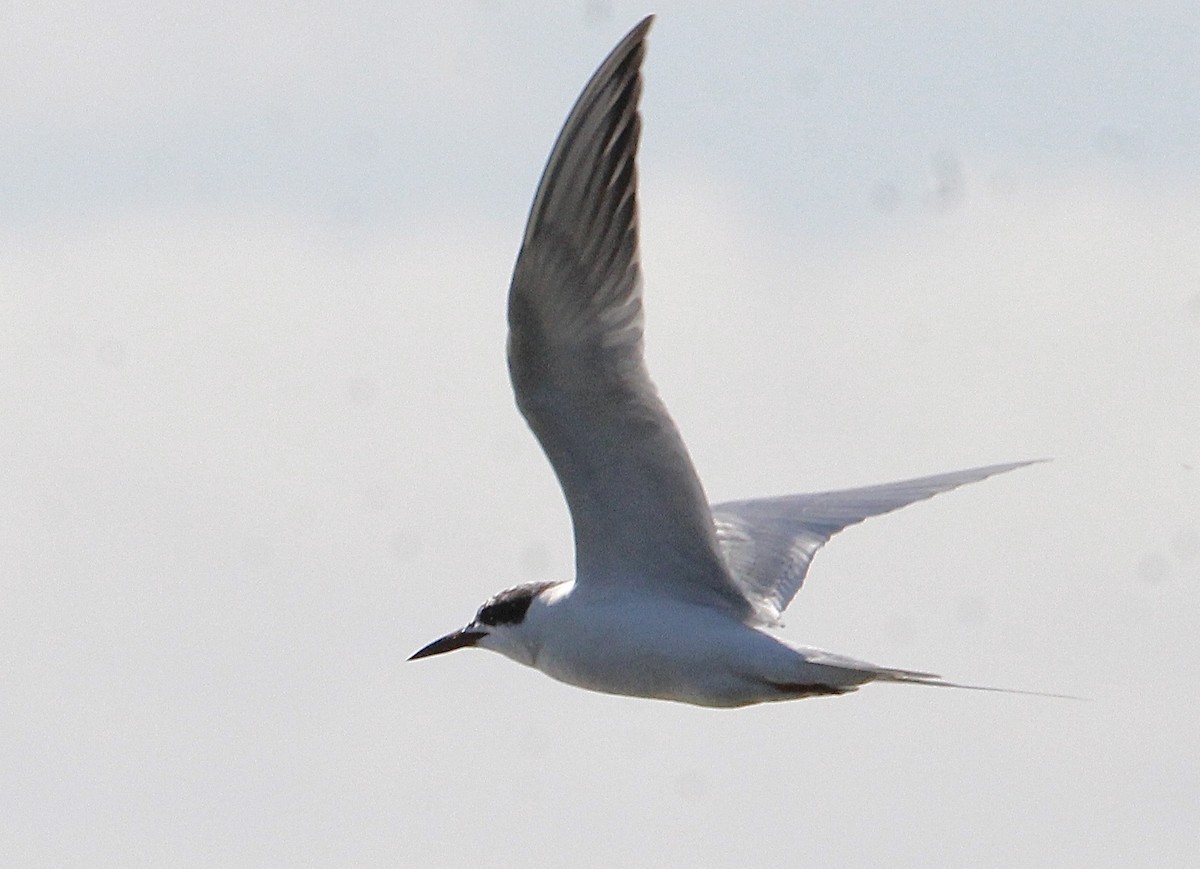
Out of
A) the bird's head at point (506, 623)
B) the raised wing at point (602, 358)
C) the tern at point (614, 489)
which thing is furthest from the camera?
the bird's head at point (506, 623)

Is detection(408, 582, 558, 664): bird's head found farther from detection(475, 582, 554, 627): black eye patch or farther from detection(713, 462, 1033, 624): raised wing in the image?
detection(713, 462, 1033, 624): raised wing

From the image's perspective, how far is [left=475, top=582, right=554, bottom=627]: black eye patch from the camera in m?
13.5

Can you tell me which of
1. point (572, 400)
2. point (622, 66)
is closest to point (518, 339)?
point (572, 400)

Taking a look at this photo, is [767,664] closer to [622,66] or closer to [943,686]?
[943,686]

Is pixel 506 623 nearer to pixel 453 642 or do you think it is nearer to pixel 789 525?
pixel 453 642

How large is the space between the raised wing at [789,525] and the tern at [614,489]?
20cm

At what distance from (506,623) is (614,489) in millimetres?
1438

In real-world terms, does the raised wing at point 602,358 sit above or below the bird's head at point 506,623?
above

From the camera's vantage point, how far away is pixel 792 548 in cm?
1470

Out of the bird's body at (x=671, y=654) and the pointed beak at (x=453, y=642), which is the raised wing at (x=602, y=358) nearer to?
the bird's body at (x=671, y=654)

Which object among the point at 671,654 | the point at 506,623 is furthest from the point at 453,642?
the point at 671,654

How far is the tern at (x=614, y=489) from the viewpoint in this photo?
11.7m

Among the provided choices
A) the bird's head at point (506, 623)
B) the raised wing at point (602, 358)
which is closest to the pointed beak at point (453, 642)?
the bird's head at point (506, 623)

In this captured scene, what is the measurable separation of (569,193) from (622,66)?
0.66 m
